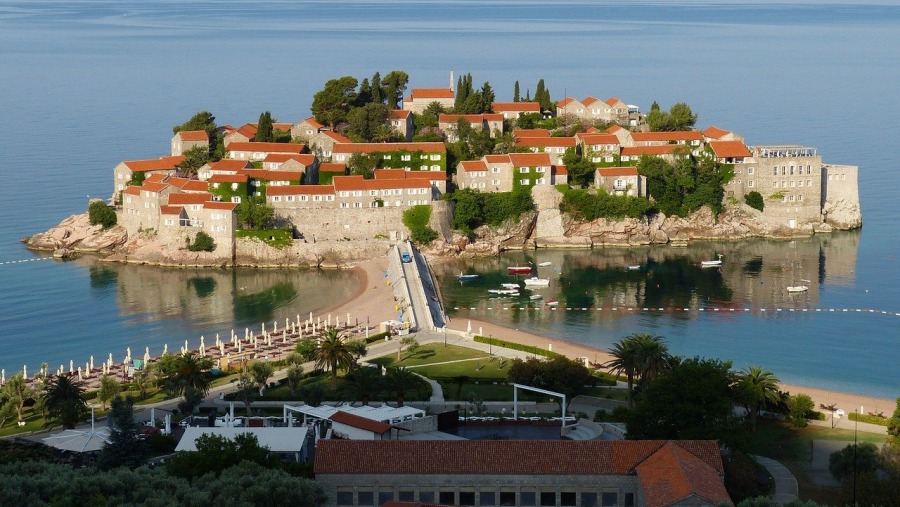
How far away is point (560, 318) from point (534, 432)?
23.0 metres

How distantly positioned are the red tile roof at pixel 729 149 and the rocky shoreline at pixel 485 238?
9.77 ft

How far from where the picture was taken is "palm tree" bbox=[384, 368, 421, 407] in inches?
1702

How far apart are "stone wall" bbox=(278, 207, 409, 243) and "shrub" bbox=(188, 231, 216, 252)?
3.77 meters

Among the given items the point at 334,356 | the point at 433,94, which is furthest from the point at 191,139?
the point at 334,356

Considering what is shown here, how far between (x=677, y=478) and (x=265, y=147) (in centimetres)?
4990

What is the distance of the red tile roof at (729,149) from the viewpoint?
7950 cm

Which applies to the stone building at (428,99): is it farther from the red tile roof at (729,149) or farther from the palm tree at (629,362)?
the palm tree at (629,362)

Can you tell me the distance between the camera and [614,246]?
76.6 metres

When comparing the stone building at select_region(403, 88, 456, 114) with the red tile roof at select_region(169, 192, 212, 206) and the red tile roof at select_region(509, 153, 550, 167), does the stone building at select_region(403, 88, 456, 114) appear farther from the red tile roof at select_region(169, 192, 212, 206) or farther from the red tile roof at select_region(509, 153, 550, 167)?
the red tile roof at select_region(169, 192, 212, 206)

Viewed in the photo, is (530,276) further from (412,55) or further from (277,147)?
(412,55)

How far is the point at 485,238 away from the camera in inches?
2963

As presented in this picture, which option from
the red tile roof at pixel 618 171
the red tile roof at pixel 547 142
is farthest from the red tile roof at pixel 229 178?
the red tile roof at pixel 618 171

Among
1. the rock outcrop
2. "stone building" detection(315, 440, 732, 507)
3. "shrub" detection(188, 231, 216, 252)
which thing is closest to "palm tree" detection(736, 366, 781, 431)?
"stone building" detection(315, 440, 732, 507)

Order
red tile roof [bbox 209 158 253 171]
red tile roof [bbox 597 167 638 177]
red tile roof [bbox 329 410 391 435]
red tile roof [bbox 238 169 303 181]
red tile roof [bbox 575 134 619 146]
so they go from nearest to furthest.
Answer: red tile roof [bbox 329 410 391 435] → red tile roof [bbox 238 169 303 181] → red tile roof [bbox 209 158 253 171] → red tile roof [bbox 597 167 638 177] → red tile roof [bbox 575 134 619 146]
